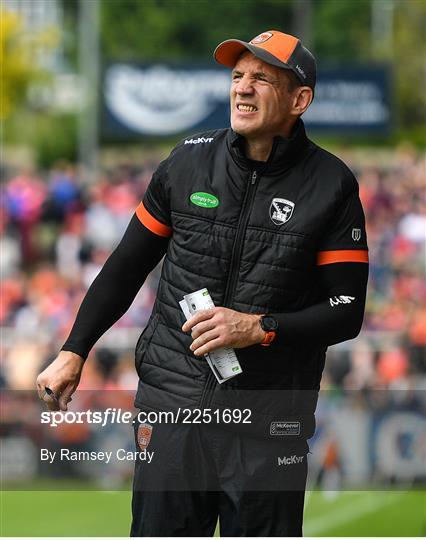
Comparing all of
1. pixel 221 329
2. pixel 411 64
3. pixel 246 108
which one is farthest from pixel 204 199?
pixel 411 64

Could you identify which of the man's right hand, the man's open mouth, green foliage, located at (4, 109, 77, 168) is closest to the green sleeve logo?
the man's open mouth

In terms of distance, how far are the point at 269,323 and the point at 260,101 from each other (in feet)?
2.34

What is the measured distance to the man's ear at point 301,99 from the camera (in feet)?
15.0

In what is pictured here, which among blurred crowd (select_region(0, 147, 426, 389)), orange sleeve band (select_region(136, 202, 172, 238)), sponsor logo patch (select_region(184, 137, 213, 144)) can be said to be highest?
sponsor logo patch (select_region(184, 137, 213, 144))

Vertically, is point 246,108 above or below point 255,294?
above

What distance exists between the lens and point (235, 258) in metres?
4.46

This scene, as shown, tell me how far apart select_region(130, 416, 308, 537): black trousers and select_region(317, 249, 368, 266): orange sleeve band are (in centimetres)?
59

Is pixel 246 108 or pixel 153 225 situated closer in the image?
pixel 246 108

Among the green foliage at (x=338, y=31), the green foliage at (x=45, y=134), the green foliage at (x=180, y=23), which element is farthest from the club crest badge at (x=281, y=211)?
the green foliage at (x=338, y=31)

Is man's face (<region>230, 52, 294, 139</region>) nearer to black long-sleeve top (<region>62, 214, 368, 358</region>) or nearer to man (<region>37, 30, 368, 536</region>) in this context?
man (<region>37, 30, 368, 536</region>)

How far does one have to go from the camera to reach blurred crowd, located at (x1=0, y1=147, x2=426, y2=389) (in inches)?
504

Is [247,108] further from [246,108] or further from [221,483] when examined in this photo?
[221,483]

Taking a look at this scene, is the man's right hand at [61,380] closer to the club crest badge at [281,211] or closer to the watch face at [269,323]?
the watch face at [269,323]

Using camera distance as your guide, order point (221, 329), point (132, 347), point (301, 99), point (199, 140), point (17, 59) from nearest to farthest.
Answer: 1. point (221, 329)
2. point (301, 99)
3. point (199, 140)
4. point (132, 347)
5. point (17, 59)
